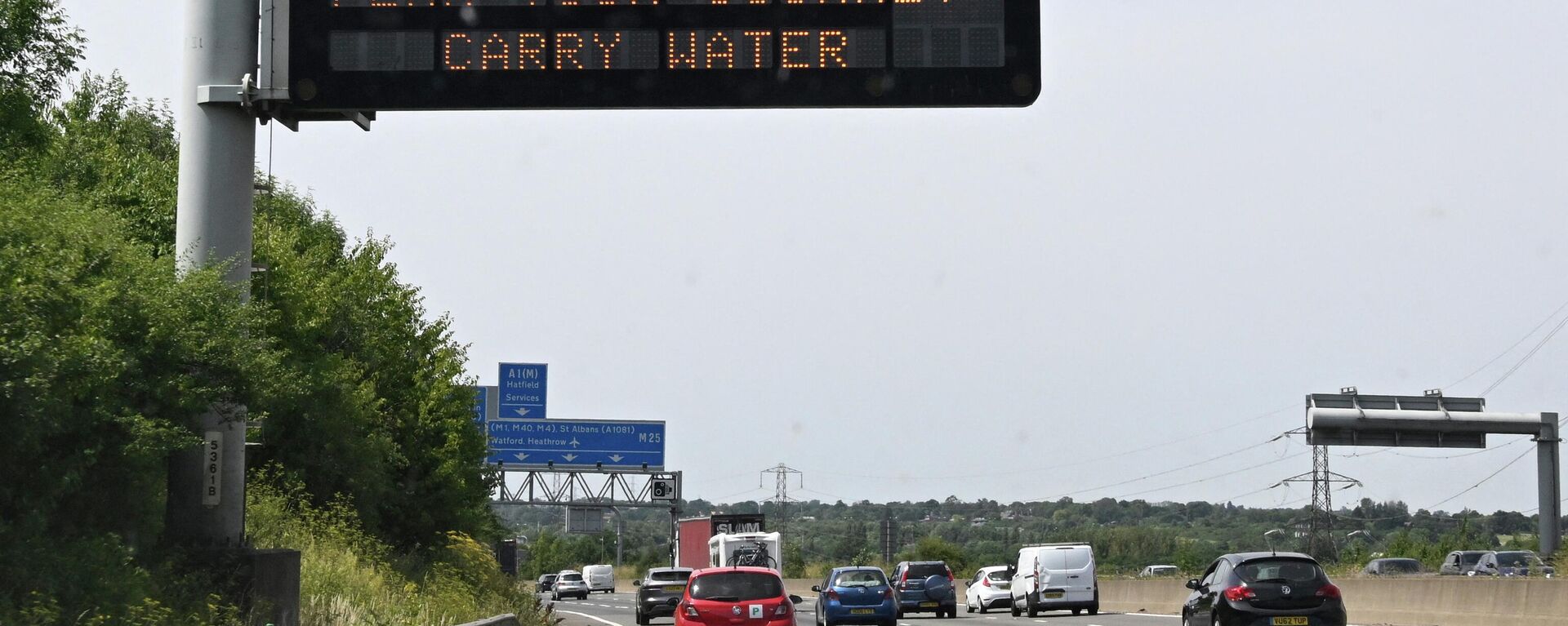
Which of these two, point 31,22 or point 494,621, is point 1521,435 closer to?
point 494,621

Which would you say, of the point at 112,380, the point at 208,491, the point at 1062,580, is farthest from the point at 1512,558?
the point at 112,380

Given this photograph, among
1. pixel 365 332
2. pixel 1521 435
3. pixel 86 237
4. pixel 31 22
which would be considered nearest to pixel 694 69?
pixel 86 237

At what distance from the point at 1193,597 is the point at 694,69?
1300cm

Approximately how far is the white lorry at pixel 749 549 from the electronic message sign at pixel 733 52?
38154 mm

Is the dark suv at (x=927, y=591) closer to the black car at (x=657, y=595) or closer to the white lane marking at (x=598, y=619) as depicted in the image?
the black car at (x=657, y=595)

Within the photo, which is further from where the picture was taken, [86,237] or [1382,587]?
[1382,587]

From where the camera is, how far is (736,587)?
2405 cm

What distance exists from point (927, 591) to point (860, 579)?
8609 mm

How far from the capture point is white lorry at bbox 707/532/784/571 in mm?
53906

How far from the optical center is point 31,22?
19.5 m

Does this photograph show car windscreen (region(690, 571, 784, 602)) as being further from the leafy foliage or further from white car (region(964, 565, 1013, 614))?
white car (region(964, 565, 1013, 614))

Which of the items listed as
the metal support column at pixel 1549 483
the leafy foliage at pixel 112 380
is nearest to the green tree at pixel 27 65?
the leafy foliage at pixel 112 380

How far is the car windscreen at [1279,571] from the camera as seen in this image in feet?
75.9

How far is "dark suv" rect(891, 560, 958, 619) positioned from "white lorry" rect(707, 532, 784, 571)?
1032 centimetres
